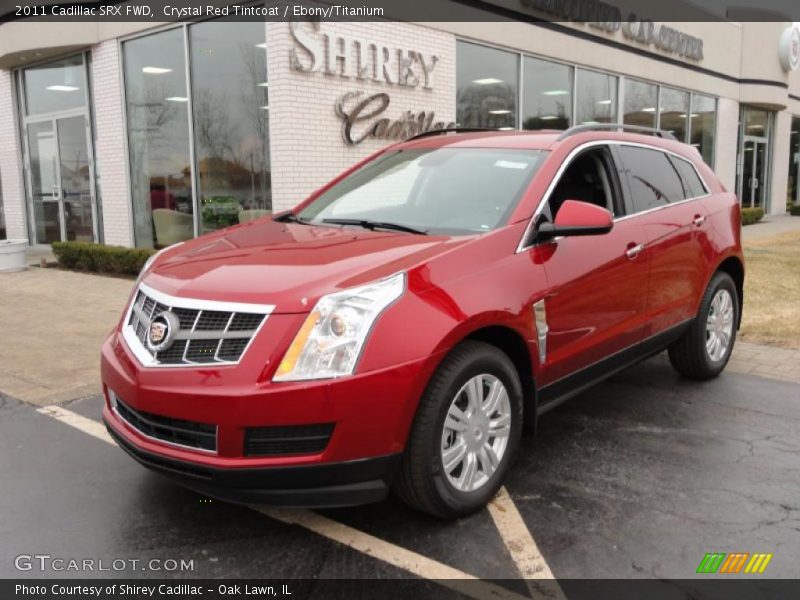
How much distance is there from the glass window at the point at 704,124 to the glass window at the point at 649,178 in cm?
1740

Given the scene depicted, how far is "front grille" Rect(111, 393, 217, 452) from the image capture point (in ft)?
9.62

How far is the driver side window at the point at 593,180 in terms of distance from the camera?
4.28 meters

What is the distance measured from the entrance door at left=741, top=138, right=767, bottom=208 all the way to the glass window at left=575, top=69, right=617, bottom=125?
30.9 ft

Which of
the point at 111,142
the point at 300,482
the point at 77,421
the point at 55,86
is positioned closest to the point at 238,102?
the point at 111,142

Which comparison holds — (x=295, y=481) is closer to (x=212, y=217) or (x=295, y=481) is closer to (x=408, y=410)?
(x=408, y=410)

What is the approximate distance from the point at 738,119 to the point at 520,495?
23479 millimetres

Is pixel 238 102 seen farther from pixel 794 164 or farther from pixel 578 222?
pixel 794 164

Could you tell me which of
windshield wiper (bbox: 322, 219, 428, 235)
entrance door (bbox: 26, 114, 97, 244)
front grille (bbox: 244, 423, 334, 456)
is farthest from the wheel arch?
entrance door (bbox: 26, 114, 97, 244)

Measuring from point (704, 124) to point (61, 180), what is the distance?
1718 centimetres

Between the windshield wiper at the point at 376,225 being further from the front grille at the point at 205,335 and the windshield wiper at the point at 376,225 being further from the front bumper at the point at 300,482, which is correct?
the front bumper at the point at 300,482

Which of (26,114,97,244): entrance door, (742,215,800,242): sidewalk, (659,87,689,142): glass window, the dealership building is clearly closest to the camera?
the dealership building

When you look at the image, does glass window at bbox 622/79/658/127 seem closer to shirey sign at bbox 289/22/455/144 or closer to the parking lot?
shirey sign at bbox 289/22/455/144

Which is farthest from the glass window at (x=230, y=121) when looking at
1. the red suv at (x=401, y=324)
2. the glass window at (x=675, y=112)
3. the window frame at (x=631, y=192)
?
the glass window at (x=675, y=112)

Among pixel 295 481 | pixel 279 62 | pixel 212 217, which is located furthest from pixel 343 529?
pixel 212 217
